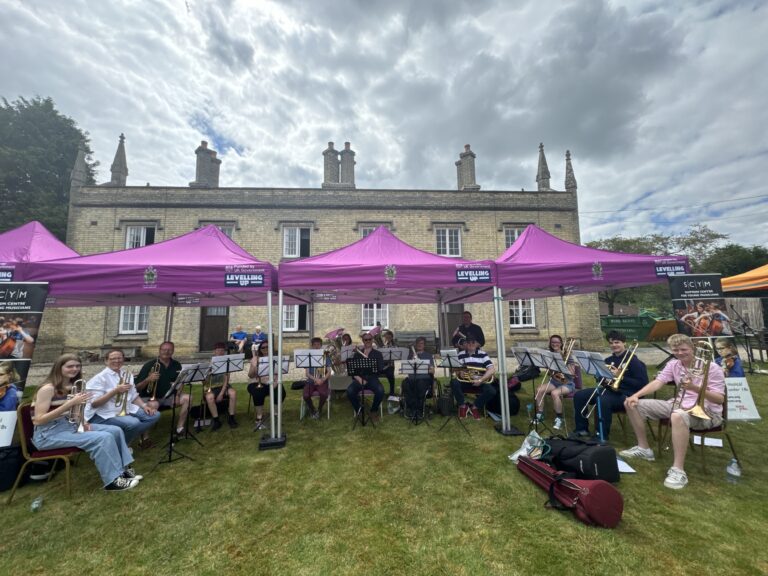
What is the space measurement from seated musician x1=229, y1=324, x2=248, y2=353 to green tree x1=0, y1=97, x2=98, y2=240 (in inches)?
665

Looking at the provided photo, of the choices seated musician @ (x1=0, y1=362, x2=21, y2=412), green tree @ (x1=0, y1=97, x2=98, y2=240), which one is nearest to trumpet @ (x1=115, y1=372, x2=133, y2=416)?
seated musician @ (x1=0, y1=362, x2=21, y2=412)

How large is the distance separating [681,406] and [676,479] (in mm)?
828

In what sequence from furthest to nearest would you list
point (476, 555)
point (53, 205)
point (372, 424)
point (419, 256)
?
point (53, 205), point (419, 256), point (372, 424), point (476, 555)

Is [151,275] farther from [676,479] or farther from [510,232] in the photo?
[510,232]

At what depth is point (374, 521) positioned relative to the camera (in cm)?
309

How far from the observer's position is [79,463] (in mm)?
4473

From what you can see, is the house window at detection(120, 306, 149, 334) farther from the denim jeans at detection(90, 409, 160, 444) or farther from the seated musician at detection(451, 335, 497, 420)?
the seated musician at detection(451, 335, 497, 420)

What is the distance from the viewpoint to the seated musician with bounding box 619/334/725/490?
368cm

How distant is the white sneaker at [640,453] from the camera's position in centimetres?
422

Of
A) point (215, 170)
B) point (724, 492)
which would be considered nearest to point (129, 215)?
point (215, 170)

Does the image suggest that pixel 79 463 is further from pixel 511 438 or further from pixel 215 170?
pixel 215 170

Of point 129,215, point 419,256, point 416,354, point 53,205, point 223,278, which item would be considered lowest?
point 416,354

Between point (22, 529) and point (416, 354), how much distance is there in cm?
590

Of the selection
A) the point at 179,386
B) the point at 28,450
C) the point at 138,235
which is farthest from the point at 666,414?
the point at 138,235
